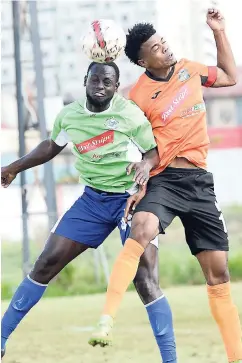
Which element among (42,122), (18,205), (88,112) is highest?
(88,112)

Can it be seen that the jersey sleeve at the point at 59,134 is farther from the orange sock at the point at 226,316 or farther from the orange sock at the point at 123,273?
the orange sock at the point at 226,316

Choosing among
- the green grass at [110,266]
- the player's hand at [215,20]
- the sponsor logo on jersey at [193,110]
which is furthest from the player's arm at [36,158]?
the green grass at [110,266]

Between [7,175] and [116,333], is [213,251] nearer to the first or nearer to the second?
[7,175]

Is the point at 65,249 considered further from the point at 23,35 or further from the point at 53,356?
the point at 23,35

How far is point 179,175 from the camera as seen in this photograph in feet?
20.1

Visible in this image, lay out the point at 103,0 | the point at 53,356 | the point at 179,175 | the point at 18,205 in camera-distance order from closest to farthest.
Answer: the point at 179,175 < the point at 53,356 < the point at 18,205 < the point at 103,0

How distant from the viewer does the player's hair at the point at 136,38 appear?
621 cm

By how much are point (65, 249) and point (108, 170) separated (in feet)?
1.70

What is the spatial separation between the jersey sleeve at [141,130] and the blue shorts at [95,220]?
1.21 ft

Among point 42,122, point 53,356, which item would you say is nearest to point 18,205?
point 42,122

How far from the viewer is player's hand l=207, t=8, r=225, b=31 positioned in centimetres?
621

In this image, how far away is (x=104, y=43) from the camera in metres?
6.12

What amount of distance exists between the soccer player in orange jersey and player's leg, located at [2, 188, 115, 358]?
407mm

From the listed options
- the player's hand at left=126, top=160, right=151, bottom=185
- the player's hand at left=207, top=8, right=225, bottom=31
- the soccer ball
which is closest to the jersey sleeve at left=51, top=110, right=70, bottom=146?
the soccer ball
